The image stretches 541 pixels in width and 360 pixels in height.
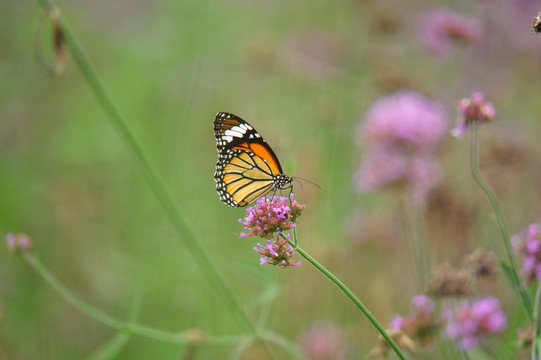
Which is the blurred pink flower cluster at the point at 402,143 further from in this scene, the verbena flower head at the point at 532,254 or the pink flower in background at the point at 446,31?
the verbena flower head at the point at 532,254

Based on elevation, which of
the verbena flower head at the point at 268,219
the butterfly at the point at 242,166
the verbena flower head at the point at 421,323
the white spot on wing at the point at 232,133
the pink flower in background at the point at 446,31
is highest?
the pink flower in background at the point at 446,31

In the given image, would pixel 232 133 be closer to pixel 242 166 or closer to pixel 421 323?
pixel 242 166

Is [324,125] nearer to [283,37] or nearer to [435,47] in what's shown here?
[435,47]

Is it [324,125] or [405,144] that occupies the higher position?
[324,125]

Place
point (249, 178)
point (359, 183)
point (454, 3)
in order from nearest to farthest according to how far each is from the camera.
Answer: point (249, 178)
point (359, 183)
point (454, 3)

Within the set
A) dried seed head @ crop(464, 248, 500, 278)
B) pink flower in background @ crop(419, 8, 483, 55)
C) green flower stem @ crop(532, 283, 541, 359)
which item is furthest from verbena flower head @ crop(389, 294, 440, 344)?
pink flower in background @ crop(419, 8, 483, 55)

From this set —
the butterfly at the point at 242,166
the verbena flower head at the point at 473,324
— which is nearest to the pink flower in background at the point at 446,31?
the butterfly at the point at 242,166

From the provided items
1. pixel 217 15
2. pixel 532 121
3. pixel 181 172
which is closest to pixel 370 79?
pixel 532 121
